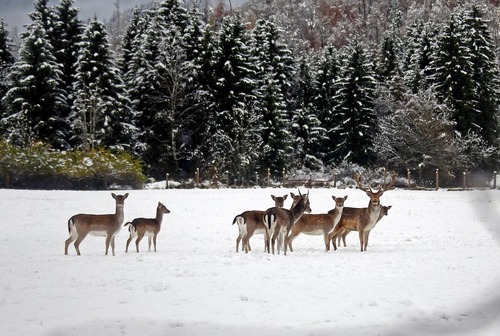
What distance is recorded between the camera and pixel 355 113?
47.9 meters

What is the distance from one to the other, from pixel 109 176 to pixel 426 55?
3437 cm

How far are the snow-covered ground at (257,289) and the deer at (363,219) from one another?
1.53ft

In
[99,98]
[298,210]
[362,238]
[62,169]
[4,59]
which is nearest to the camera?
[362,238]

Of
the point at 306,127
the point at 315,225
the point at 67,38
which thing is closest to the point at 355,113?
the point at 306,127

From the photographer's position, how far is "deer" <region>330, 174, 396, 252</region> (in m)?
13.1

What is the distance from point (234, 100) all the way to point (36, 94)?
1602 centimetres

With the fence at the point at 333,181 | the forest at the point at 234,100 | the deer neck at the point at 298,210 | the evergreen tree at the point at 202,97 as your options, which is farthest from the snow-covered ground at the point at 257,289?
the evergreen tree at the point at 202,97

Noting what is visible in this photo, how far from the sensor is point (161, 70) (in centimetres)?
4559

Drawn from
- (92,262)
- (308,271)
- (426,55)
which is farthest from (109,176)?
(426,55)

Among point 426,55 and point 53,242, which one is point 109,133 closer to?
point 53,242

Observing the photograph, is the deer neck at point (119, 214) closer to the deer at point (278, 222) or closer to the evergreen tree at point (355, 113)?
the deer at point (278, 222)

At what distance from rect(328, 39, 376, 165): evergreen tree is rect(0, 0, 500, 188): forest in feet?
0.42

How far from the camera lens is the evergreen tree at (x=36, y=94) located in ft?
136

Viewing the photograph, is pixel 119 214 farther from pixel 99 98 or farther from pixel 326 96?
pixel 326 96
